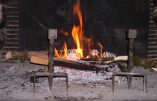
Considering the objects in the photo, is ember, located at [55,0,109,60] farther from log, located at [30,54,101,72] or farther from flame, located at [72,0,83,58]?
log, located at [30,54,101,72]

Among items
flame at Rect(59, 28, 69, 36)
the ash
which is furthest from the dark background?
the ash

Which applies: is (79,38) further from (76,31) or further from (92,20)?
(92,20)

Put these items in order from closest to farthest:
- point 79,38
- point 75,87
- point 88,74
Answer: point 75,87 → point 88,74 → point 79,38

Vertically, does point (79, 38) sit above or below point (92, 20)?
below

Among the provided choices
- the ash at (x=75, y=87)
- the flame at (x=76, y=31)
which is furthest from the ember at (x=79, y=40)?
the ash at (x=75, y=87)

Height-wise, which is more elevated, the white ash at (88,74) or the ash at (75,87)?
the white ash at (88,74)

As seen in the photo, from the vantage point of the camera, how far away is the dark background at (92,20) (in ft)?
17.4

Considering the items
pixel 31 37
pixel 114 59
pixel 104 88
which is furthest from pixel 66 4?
pixel 104 88

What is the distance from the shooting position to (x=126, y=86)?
4023 millimetres

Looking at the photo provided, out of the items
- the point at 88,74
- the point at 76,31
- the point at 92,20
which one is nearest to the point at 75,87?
the point at 88,74

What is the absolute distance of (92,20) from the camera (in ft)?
17.8

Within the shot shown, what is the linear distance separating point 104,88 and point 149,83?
66cm

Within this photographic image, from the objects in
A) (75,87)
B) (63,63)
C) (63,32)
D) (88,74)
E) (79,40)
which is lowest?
(75,87)

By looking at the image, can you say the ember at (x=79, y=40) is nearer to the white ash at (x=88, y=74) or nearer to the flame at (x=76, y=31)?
the flame at (x=76, y=31)
